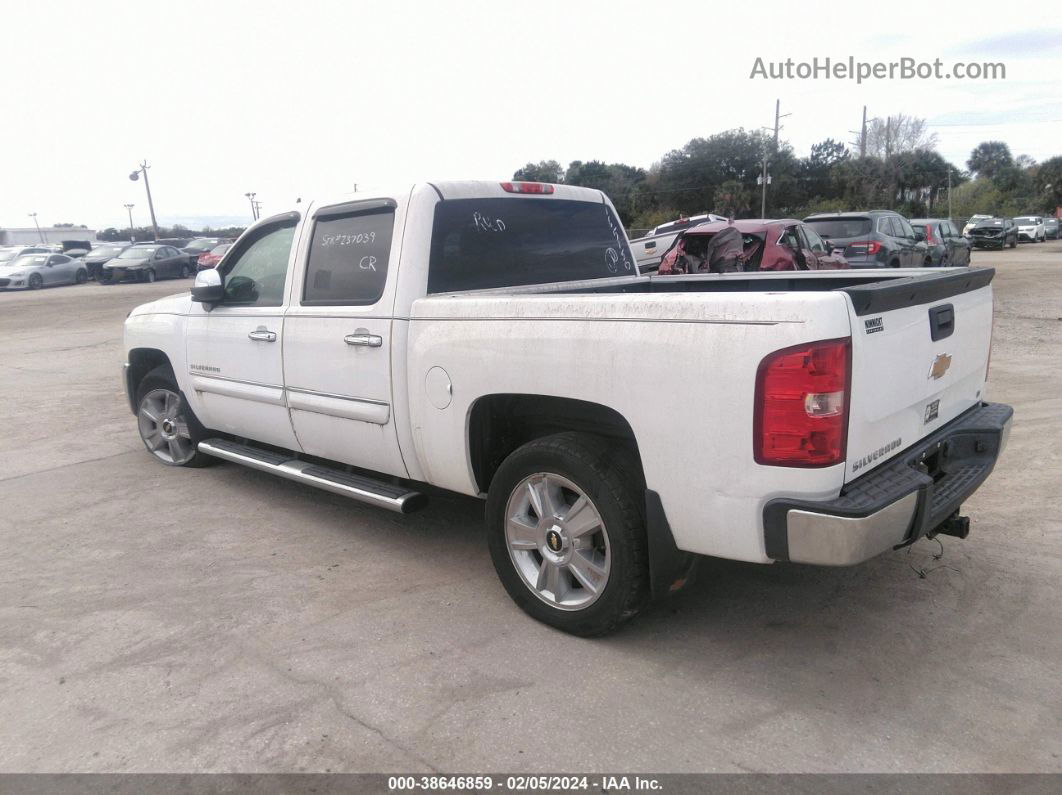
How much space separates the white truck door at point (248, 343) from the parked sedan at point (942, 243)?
16190 mm

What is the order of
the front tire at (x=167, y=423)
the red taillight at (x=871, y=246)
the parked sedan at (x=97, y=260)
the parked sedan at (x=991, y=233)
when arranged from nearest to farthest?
the front tire at (x=167, y=423) → the red taillight at (x=871, y=246) → the parked sedan at (x=97, y=260) → the parked sedan at (x=991, y=233)

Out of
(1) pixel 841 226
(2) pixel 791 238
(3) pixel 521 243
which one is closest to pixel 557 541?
(3) pixel 521 243

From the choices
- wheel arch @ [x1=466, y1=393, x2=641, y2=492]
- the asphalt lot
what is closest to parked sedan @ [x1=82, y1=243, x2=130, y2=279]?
the asphalt lot

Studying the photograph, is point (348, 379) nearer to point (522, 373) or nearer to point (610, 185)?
point (522, 373)

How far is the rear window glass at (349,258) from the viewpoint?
A: 4.20m

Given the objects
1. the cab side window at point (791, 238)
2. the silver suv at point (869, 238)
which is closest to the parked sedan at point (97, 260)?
the silver suv at point (869, 238)

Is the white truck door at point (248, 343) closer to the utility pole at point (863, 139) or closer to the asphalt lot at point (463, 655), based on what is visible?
the asphalt lot at point (463, 655)

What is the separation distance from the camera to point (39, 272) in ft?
97.6

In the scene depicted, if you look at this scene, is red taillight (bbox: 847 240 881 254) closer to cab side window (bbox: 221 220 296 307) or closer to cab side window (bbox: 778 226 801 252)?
cab side window (bbox: 778 226 801 252)

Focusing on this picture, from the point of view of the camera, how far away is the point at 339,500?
17.7ft

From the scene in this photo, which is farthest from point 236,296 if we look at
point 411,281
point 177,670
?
point 177,670

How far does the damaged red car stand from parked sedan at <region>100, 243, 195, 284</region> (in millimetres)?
24184

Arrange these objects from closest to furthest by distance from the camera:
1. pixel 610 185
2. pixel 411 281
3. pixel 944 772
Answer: pixel 944 772 → pixel 411 281 → pixel 610 185

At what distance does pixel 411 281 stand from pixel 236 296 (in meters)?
1.72
